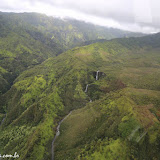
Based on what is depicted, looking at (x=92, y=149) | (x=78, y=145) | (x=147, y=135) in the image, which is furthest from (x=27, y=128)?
(x=147, y=135)

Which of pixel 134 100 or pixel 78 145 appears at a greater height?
pixel 134 100

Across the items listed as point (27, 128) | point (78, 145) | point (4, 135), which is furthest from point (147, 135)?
point (4, 135)

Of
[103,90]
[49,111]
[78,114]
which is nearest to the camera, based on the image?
[78,114]

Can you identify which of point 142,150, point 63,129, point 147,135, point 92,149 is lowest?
point 63,129

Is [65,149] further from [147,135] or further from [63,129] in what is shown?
[147,135]

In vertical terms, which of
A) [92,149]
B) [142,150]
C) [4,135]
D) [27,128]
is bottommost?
[4,135]

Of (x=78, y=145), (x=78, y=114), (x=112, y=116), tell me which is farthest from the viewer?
(x=78, y=114)

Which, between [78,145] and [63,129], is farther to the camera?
[63,129]

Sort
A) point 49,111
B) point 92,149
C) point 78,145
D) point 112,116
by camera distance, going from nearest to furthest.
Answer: point 92,149
point 78,145
point 112,116
point 49,111

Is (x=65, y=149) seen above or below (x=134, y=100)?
below

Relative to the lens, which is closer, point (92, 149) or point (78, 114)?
point (92, 149)
